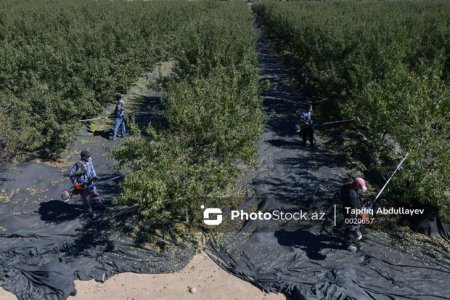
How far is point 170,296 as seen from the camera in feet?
23.9

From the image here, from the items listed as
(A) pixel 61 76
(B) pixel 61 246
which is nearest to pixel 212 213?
(B) pixel 61 246

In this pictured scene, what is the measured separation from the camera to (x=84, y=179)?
898cm

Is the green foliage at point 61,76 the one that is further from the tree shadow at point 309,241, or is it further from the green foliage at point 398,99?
the green foliage at point 398,99

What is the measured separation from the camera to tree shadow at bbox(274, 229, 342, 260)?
8008 millimetres

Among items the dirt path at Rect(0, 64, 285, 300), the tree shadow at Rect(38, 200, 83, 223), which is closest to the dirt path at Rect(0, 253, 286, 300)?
the dirt path at Rect(0, 64, 285, 300)

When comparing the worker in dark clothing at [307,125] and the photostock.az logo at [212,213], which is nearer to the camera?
the photostock.az logo at [212,213]

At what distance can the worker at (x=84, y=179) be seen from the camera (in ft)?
29.2

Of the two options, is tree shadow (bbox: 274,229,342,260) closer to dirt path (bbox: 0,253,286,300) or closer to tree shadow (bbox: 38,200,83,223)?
dirt path (bbox: 0,253,286,300)

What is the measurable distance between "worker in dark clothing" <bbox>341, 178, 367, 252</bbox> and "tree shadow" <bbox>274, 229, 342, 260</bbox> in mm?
260

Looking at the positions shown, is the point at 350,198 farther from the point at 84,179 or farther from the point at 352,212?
the point at 84,179

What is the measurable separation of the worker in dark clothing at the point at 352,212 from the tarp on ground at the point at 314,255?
Answer: 0.21 meters

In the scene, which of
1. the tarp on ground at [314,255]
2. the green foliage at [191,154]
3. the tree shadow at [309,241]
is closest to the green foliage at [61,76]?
the green foliage at [191,154]

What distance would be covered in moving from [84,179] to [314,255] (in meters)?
4.79

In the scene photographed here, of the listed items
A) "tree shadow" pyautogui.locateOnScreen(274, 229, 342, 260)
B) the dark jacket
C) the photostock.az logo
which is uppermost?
the dark jacket
